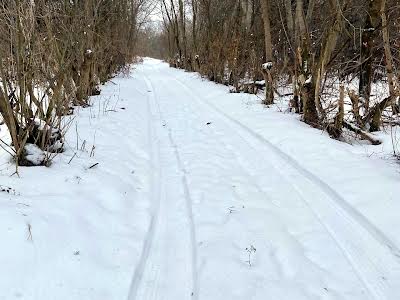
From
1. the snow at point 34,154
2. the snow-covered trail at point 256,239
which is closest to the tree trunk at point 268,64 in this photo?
the snow-covered trail at point 256,239

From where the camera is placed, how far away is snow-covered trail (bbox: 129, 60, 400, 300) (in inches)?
129

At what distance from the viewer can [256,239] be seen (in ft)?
13.3

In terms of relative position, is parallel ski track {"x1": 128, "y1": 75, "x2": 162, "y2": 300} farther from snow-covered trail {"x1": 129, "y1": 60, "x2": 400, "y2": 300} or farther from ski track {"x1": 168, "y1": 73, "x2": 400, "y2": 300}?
ski track {"x1": 168, "y1": 73, "x2": 400, "y2": 300}

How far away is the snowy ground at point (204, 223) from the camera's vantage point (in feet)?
10.5

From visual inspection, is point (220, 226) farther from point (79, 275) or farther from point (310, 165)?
point (310, 165)

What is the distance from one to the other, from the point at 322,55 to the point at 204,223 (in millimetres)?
5298

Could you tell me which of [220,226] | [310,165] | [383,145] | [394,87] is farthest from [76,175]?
[394,87]

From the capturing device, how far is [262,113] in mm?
10398

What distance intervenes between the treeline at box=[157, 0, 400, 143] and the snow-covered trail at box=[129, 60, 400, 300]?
2452 mm

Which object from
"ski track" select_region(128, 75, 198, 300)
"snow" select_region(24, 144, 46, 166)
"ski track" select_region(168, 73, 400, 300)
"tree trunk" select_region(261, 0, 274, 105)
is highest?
"tree trunk" select_region(261, 0, 274, 105)

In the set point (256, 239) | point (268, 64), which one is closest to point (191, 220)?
point (256, 239)

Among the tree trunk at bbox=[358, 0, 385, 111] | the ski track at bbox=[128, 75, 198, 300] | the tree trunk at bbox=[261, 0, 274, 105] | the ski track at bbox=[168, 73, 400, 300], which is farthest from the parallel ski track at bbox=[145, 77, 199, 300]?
the tree trunk at bbox=[261, 0, 274, 105]

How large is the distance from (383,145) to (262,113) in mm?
3883

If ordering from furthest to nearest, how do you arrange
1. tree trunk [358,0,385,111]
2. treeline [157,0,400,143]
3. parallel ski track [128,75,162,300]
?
tree trunk [358,0,385,111] < treeline [157,0,400,143] < parallel ski track [128,75,162,300]
